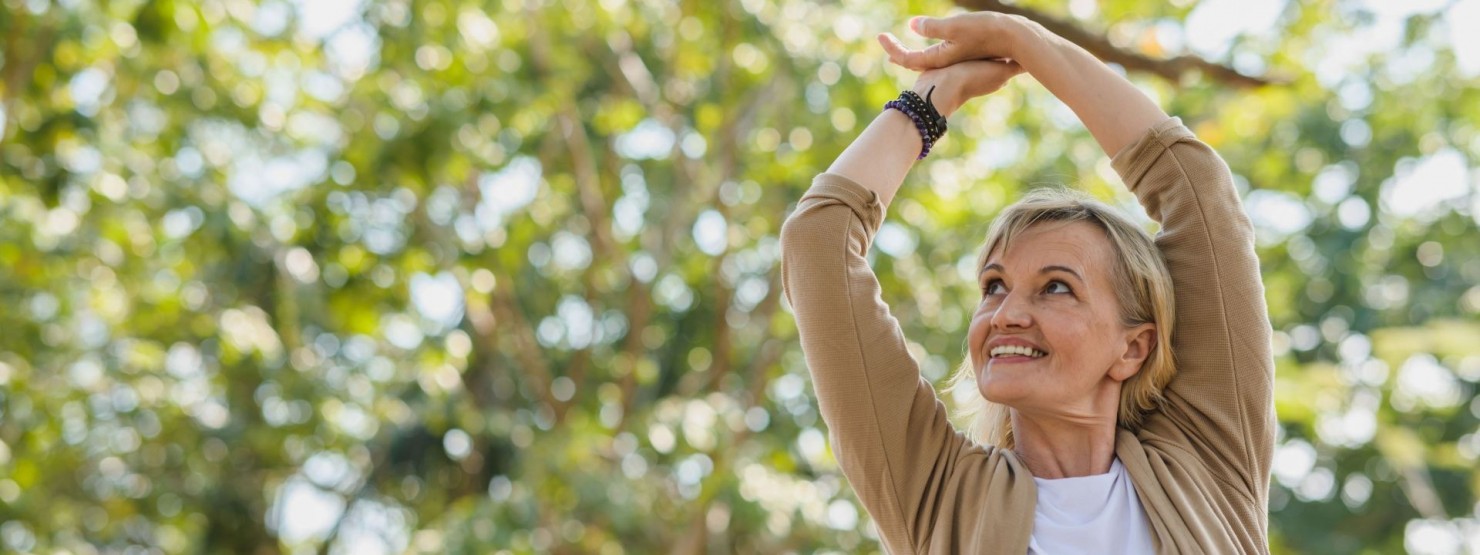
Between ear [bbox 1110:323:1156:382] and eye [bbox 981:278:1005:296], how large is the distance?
0.15 metres

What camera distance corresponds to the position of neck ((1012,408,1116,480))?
72.7 inches

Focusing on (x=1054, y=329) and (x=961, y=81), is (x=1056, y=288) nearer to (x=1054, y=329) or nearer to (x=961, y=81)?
(x=1054, y=329)

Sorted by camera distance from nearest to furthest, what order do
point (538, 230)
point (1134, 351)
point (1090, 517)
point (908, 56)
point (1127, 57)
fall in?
1. point (1090, 517)
2. point (1134, 351)
3. point (908, 56)
4. point (1127, 57)
5. point (538, 230)

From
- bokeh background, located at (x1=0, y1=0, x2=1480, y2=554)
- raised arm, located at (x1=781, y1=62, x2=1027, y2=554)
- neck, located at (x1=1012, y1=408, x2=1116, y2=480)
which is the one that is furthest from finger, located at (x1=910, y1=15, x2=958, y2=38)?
bokeh background, located at (x1=0, y1=0, x2=1480, y2=554)

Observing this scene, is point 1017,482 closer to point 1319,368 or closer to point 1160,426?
point 1160,426

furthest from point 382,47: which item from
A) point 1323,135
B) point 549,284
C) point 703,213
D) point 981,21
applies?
point 1323,135

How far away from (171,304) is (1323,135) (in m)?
6.19

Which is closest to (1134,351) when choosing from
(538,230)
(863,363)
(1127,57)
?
(863,363)

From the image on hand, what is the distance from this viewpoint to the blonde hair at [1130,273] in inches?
72.4

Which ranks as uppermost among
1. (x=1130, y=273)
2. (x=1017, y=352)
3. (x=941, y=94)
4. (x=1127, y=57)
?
(x=1127, y=57)

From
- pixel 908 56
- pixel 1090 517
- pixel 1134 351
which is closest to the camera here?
pixel 1090 517

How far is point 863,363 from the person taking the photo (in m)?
1.76

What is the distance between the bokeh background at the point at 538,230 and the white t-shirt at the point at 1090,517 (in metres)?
3.91

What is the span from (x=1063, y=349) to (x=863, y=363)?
0.72 ft
